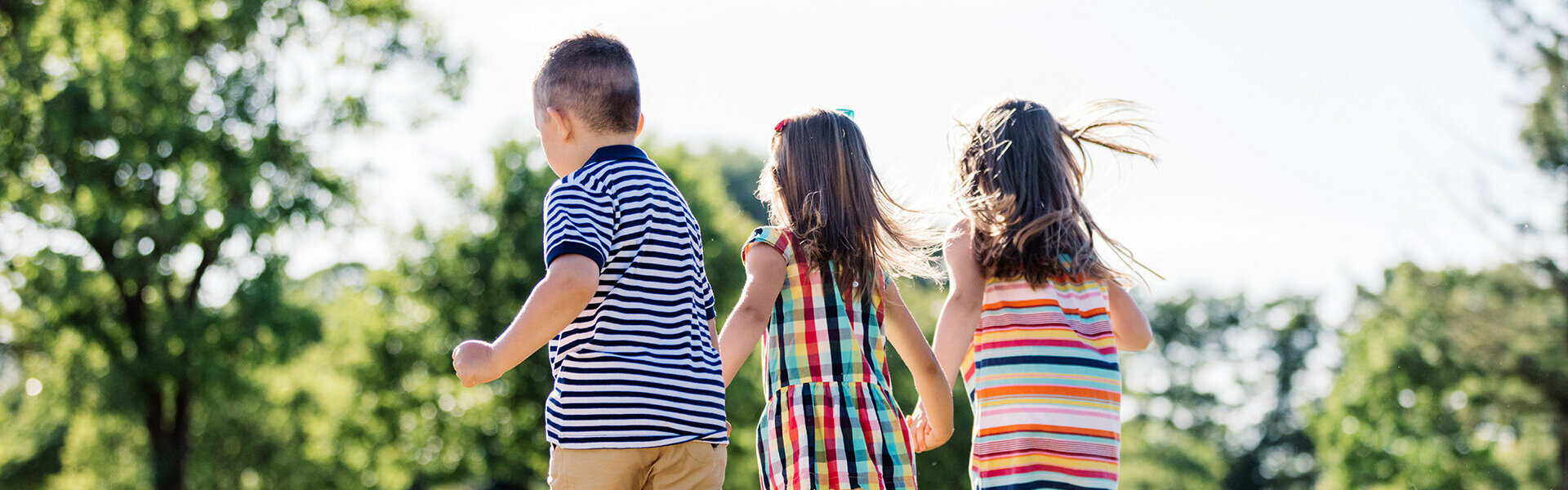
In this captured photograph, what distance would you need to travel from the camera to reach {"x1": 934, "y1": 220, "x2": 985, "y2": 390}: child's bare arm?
13.0 feet

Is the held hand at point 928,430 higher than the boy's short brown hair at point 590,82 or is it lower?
lower

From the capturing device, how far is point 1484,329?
22766 mm

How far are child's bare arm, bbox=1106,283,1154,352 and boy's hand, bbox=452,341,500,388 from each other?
8.59 ft

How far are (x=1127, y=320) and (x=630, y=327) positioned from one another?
236cm

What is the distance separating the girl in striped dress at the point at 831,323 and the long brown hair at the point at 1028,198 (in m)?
0.36

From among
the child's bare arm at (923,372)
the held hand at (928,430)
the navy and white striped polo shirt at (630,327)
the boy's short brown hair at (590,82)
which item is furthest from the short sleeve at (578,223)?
the held hand at (928,430)

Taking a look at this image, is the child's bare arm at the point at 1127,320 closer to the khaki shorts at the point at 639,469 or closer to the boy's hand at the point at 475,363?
the khaki shorts at the point at 639,469

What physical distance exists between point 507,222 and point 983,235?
1977 centimetres

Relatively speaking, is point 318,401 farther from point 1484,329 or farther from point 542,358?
point 1484,329

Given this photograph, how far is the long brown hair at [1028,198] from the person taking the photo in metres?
4.16

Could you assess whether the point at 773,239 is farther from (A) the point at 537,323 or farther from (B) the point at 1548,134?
(B) the point at 1548,134

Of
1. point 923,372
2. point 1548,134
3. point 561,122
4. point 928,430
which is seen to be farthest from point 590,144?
point 1548,134

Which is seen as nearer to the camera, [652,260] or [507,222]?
[652,260]

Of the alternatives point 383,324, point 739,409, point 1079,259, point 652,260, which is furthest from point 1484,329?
point 652,260
